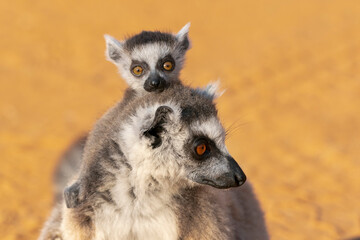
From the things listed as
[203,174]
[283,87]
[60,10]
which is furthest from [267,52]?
[203,174]

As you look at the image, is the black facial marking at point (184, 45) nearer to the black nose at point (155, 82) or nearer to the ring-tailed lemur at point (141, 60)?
the ring-tailed lemur at point (141, 60)

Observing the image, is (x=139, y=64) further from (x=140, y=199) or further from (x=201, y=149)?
(x=140, y=199)

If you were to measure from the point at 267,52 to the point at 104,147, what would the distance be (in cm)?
1169

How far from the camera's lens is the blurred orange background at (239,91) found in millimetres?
8812

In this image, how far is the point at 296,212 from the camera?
8492 millimetres

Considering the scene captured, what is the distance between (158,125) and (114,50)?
2.84 m

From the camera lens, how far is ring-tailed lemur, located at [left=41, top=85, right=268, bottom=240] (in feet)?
12.3

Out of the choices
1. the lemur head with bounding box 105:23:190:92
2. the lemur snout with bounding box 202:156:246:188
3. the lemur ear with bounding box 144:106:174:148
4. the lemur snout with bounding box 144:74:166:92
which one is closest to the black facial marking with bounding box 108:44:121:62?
the lemur head with bounding box 105:23:190:92

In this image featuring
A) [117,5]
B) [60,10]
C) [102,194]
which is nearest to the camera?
[102,194]

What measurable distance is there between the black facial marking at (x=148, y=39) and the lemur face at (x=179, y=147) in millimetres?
2281

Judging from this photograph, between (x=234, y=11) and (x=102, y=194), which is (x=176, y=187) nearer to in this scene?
(x=102, y=194)

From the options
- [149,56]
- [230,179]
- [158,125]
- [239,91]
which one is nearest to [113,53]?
[149,56]

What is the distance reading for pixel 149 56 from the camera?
5879 millimetres

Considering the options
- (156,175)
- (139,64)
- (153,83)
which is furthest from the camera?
(139,64)
